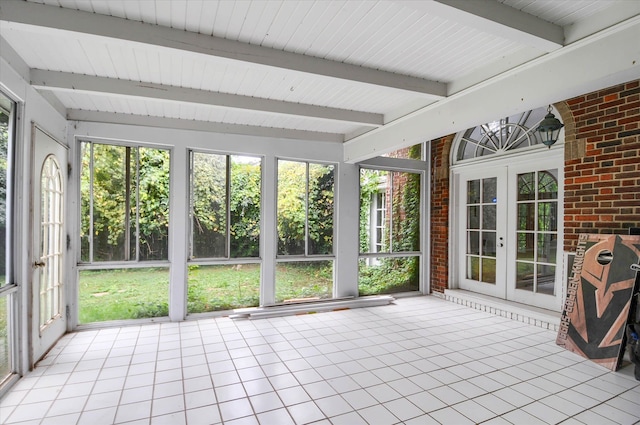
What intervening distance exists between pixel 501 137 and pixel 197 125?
4596 millimetres

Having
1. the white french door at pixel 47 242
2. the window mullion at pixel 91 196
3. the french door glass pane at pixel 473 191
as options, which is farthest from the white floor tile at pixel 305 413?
the french door glass pane at pixel 473 191

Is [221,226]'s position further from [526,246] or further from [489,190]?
[526,246]

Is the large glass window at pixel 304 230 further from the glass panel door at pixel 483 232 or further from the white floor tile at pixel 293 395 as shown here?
the white floor tile at pixel 293 395

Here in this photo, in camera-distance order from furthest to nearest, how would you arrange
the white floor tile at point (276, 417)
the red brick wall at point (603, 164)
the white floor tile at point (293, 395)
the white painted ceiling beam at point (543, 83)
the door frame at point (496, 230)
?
1. the door frame at point (496, 230)
2. the red brick wall at point (603, 164)
3. the white floor tile at point (293, 395)
4. the white floor tile at point (276, 417)
5. the white painted ceiling beam at point (543, 83)

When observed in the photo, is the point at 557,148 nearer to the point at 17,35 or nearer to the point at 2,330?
the point at 17,35

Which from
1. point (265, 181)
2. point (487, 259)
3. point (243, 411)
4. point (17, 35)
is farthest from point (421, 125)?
point (17, 35)

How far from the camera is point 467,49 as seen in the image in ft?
8.74

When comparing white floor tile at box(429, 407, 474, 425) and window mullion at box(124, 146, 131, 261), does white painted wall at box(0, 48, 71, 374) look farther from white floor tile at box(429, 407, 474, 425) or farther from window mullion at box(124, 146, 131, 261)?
white floor tile at box(429, 407, 474, 425)

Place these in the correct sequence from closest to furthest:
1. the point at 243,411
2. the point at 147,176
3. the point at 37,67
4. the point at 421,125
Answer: the point at 243,411, the point at 37,67, the point at 421,125, the point at 147,176

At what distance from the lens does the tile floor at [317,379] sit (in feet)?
8.07

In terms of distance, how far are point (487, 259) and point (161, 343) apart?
493 cm

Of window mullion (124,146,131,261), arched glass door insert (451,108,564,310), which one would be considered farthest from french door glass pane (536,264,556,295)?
window mullion (124,146,131,261)

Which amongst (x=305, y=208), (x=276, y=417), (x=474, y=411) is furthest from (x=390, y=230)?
(x=276, y=417)

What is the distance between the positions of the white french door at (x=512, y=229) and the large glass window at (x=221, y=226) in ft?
11.9
